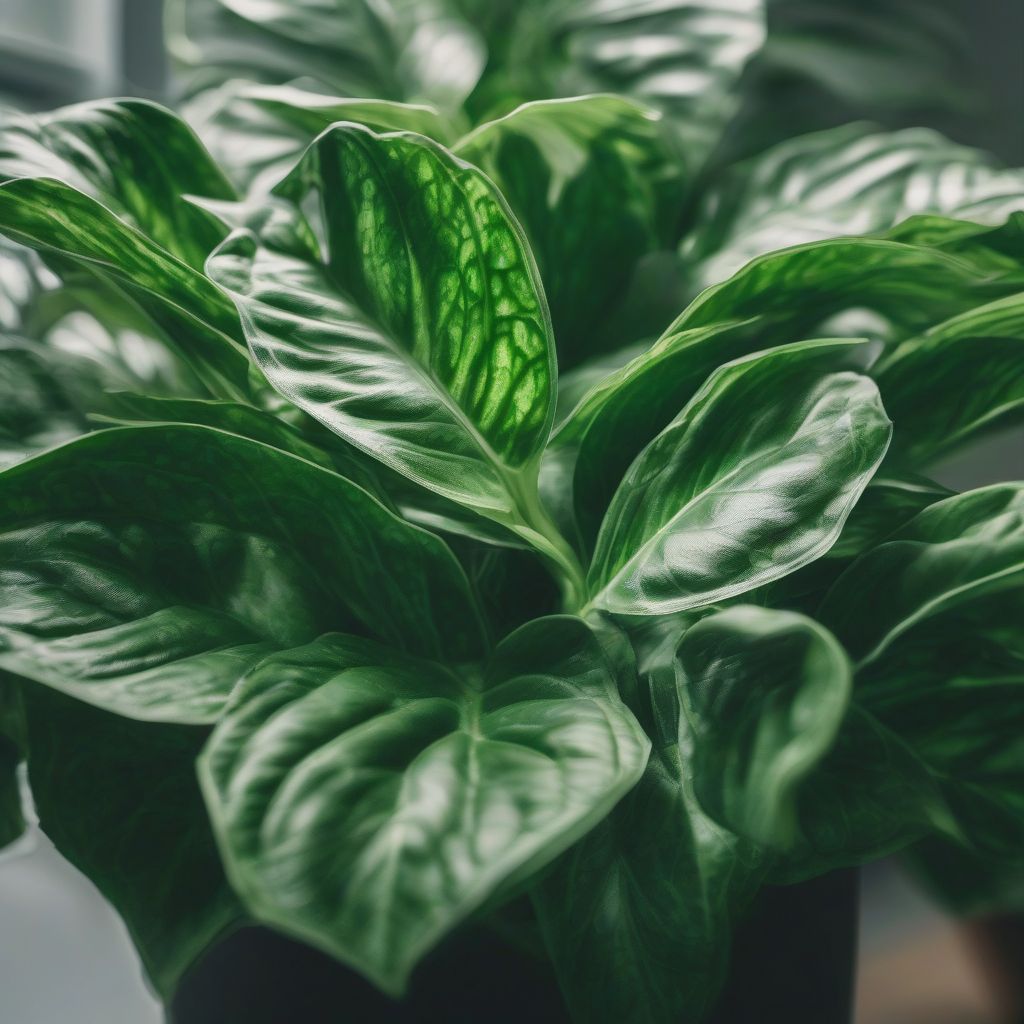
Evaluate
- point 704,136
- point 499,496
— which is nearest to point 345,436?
point 499,496

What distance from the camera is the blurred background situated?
1.67ft

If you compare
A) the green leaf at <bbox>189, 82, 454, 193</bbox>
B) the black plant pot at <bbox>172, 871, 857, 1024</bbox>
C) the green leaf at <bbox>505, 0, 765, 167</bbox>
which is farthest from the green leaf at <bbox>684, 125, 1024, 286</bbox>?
the black plant pot at <bbox>172, 871, 857, 1024</bbox>

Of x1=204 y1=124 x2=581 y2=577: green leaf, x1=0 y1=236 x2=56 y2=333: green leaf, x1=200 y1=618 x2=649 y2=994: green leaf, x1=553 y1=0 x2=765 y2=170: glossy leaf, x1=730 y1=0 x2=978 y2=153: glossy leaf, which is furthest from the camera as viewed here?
x1=730 y1=0 x2=978 y2=153: glossy leaf

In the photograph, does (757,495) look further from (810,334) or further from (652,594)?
(810,334)

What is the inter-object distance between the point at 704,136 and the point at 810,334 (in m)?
0.18

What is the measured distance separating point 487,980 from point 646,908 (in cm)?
6

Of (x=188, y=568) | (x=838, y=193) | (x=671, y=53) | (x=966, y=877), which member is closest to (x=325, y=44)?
(x=671, y=53)

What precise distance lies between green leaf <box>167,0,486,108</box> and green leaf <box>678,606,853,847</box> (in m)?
0.44

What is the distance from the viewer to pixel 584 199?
469mm

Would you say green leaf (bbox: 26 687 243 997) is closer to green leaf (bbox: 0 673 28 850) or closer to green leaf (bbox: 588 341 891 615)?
green leaf (bbox: 0 673 28 850)

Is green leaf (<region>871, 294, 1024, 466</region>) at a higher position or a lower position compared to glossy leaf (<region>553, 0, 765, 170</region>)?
lower

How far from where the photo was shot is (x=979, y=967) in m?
0.58

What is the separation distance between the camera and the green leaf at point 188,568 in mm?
263

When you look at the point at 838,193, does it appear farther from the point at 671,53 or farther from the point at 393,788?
the point at 393,788
